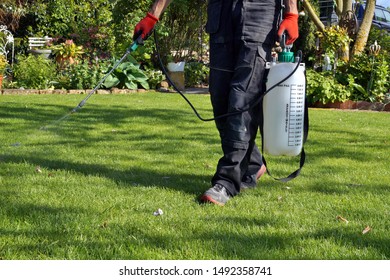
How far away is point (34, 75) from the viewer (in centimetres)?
1234

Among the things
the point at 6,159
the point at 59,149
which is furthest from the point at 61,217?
the point at 59,149

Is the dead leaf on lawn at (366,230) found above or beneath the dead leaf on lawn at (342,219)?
above

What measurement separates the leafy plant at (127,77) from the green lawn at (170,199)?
5.54m

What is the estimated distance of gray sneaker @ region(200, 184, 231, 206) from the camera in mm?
3547

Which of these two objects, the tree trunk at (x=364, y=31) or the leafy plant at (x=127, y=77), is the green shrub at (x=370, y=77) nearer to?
the tree trunk at (x=364, y=31)

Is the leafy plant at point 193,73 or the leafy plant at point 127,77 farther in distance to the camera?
the leafy plant at point 193,73

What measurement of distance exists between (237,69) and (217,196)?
2.60 feet

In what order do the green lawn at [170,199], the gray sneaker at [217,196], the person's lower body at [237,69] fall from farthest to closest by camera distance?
the person's lower body at [237,69] → the gray sneaker at [217,196] → the green lawn at [170,199]

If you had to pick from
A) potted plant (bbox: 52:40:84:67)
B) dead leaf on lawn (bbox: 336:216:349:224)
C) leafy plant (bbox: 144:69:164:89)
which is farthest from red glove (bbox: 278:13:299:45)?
potted plant (bbox: 52:40:84:67)

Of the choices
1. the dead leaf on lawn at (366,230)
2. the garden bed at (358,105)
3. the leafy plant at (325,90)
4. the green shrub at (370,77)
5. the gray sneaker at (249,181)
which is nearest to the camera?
the dead leaf on lawn at (366,230)

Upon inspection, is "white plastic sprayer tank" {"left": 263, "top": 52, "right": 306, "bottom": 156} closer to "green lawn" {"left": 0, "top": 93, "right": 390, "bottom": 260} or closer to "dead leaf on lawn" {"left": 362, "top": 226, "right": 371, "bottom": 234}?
"green lawn" {"left": 0, "top": 93, "right": 390, "bottom": 260}

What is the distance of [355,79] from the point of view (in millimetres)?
11344

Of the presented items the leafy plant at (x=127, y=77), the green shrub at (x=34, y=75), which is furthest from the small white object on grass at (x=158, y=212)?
the green shrub at (x=34, y=75)

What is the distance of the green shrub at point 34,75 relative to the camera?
1229 centimetres
